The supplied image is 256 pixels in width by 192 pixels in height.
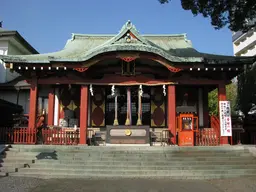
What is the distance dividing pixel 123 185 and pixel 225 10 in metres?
8.32

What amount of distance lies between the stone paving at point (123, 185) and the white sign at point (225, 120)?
440cm

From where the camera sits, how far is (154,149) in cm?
1245

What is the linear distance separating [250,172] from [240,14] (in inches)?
255

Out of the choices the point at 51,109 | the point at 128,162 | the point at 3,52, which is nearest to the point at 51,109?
the point at 51,109

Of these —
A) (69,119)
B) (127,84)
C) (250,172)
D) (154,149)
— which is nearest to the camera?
(250,172)

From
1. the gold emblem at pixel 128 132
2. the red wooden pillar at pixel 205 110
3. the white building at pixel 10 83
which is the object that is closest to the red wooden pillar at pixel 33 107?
the white building at pixel 10 83

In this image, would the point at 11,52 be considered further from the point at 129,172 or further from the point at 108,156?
the point at 129,172

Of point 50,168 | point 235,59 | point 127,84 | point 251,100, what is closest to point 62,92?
point 127,84

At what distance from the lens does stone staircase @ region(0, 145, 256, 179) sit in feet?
34.1

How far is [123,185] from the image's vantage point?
899 centimetres

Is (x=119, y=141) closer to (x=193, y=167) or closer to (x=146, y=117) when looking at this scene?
(x=146, y=117)

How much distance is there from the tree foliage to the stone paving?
6499mm

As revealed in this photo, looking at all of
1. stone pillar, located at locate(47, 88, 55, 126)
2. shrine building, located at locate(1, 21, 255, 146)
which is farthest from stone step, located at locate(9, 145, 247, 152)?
stone pillar, located at locate(47, 88, 55, 126)

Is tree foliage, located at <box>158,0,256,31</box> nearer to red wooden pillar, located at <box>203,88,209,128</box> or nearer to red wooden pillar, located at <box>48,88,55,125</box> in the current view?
red wooden pillar, located at <box>203,88,209,128</box>
